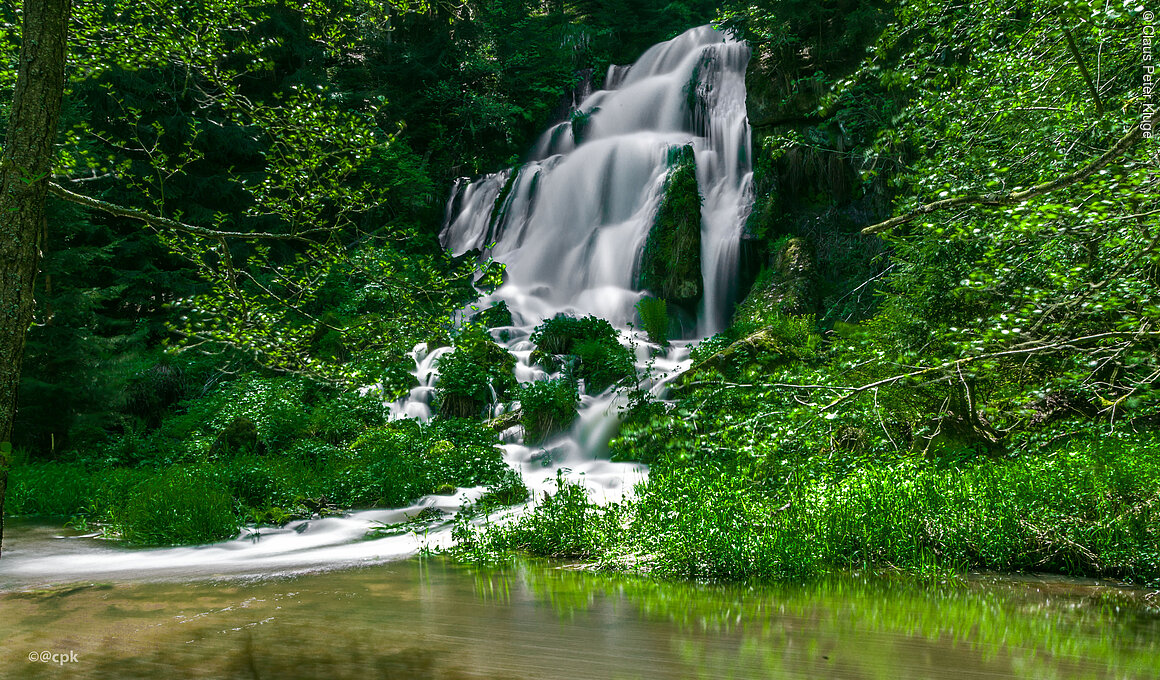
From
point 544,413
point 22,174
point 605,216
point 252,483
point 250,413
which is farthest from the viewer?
point 605,216

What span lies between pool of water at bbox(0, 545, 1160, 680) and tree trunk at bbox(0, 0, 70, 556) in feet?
4.14

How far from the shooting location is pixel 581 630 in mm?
4309

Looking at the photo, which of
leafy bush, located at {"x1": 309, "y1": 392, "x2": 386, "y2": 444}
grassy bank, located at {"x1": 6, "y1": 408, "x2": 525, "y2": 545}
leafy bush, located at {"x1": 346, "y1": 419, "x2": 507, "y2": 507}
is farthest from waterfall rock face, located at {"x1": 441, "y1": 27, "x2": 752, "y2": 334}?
grassy bank, located at {"x1": 6, "y1": 408, "x2": 525, "y2": 545}

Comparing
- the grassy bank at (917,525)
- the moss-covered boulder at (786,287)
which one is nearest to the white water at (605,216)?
the moss-covered boulder at (786,287)

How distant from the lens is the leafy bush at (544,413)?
502 inches

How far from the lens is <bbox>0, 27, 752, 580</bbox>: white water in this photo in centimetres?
1262

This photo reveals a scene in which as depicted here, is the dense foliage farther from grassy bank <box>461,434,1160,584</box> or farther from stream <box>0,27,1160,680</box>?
stream <box>0,27,1160,680</box>

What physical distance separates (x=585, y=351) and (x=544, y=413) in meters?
2.10

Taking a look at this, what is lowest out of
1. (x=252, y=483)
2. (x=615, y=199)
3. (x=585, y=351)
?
(x=252, y=483)

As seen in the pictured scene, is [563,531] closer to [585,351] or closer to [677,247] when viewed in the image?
[585,351]

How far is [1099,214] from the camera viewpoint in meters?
3.73

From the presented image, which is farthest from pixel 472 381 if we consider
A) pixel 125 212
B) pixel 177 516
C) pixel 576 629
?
pixel 576 629

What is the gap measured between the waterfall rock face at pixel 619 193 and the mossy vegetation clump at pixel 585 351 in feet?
7.29

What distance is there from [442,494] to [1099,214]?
8.28 metres
